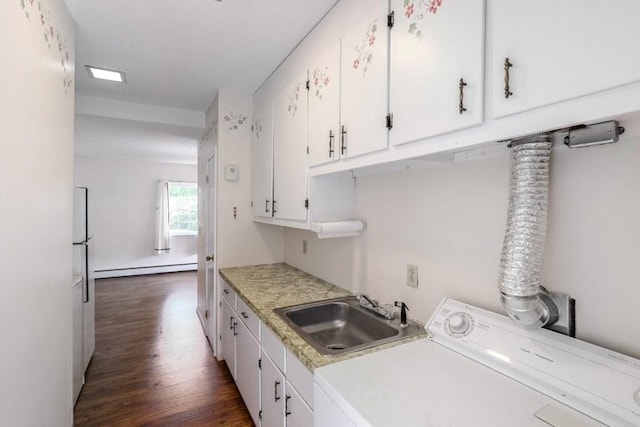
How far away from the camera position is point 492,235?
3.76 feet

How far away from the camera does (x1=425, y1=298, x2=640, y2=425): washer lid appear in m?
0.75

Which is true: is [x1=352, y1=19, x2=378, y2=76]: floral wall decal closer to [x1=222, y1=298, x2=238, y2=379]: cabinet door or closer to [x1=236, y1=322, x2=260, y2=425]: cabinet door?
[x1=236, y1=322, x2=260, y2=425]: cabinet door

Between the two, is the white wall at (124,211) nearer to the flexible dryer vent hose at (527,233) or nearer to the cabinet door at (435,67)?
the cabinet door at (435,67)

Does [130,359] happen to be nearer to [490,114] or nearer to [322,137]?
[322,137]

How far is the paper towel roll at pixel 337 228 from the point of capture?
176 cm

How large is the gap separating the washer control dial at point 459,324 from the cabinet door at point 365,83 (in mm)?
702

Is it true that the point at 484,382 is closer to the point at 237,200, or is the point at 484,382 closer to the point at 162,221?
the point at 237,200

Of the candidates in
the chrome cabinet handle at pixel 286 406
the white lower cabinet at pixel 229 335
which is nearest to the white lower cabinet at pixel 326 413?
the chrome cabinet handle at pixel 286 406

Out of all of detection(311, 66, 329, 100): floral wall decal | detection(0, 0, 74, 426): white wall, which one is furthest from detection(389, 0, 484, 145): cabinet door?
detection(0, 0, 74, 426): white wall

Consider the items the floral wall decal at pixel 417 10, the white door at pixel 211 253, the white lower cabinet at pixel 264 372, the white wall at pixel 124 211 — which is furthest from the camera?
the white wall at pixel 124 211

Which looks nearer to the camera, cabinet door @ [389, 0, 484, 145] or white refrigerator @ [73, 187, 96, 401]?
cabinet door @ [389, 0, 484, 145]

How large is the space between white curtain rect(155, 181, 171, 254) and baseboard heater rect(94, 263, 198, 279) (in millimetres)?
371

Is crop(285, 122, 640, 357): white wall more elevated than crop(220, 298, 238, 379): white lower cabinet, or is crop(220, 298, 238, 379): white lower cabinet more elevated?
crop(285, 122, 640, 357): white wall

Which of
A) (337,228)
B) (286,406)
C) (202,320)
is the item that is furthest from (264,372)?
(202,320)
